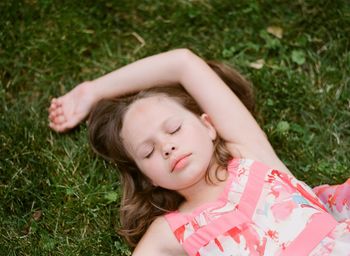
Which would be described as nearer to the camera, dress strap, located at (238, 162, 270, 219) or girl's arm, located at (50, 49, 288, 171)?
dress strap, located at (238, 162, 270, 219)

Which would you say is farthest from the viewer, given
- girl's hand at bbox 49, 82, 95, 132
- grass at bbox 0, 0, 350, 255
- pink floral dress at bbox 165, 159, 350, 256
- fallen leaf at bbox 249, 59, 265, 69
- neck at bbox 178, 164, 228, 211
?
fallen leaf at bbox 249, 59, 265, 69

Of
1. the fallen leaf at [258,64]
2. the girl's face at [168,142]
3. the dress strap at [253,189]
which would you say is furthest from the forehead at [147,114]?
the fallen leaf at [258,64]

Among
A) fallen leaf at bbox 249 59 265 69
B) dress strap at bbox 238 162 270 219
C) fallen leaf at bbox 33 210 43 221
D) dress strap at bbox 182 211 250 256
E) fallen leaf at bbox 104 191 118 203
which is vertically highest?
fallen leaf at bbox 249 59 265 69

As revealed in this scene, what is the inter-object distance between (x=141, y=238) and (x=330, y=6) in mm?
1904

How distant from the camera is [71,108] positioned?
12.8 feet

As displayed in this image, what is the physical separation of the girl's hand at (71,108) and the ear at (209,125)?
0.75 meters

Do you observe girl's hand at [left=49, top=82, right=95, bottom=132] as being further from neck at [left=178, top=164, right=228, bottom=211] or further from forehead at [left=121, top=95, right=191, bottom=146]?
neck at [left=178, top=164, right=228, bottom=211]

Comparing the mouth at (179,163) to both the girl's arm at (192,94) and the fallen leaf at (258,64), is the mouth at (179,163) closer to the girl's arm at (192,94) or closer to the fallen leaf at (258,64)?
the girl's arm at (192,94)

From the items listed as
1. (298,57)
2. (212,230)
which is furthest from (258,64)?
(212,230)

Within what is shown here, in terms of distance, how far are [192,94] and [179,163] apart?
54 centimetres

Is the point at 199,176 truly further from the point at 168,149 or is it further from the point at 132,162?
the point at 132,162

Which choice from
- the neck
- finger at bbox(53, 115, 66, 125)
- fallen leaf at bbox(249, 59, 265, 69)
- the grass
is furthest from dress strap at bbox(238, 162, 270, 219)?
finger at bbox(53, 115, 66, 125)

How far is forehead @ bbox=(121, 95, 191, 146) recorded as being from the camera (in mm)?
3254

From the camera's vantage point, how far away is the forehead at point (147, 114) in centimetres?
325
